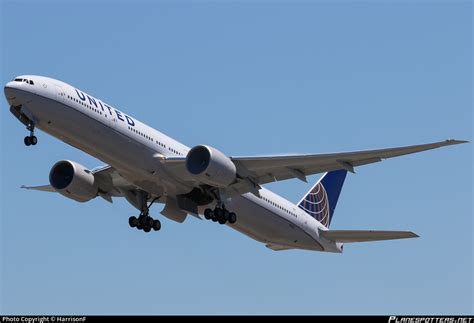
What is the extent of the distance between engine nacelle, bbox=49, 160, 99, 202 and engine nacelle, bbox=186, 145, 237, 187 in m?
5.62

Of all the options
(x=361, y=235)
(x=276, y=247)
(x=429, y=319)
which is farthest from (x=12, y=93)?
(x=429, y=319)

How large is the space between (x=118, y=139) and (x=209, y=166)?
146 inches

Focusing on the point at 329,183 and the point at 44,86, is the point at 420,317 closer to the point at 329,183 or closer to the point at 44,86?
the point at 44,86

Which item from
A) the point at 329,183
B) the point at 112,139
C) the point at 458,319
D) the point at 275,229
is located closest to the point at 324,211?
the point at 329,183

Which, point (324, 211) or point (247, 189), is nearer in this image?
point (247, 189)

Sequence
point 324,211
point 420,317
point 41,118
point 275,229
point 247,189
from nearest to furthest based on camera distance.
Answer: point 420,317 < point 41,118 < point 247,189 < point 275,229 < point 324,211

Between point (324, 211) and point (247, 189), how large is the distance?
8.99 meters

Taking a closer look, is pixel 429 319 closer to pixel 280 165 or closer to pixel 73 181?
pixel 280 165

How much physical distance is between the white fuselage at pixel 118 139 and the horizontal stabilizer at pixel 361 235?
295cm

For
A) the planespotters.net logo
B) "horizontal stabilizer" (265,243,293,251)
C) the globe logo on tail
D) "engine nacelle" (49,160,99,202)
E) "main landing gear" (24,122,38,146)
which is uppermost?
the globe logo on tail

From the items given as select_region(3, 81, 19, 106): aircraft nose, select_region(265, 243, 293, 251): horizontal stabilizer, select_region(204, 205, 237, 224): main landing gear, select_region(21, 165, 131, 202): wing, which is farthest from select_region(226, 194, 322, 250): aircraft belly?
select_region(3, 81, 19, 106): aircraft nose

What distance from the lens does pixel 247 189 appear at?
4197cm

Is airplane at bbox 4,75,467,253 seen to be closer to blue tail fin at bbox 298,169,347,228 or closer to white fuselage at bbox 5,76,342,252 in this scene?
white fuselage at bbox 5,76,342,252

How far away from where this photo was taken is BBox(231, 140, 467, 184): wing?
127 ft
